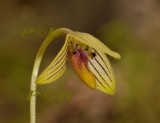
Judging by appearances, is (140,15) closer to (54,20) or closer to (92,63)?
(54,20)

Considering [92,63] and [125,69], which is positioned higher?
[125,69]

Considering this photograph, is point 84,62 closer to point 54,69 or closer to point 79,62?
point 79,62

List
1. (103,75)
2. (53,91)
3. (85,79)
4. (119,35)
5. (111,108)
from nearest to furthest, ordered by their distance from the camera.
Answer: (85,79)
(103,75)
(111,108)
(53,91)
(119,35)

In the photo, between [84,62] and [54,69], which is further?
[84,62]

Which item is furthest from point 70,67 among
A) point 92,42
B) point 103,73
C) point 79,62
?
point 92,42

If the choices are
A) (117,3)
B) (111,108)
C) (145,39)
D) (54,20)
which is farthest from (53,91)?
(117,3)

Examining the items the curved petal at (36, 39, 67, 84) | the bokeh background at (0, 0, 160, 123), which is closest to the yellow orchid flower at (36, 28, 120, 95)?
the curved petal at (36, 39, 67, 84)

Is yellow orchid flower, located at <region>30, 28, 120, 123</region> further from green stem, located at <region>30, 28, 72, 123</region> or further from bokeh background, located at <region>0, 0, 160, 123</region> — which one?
bokeh background, located at <region>0, 0, 160, 123</region>
